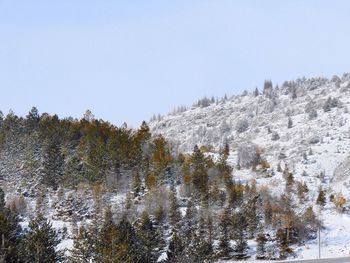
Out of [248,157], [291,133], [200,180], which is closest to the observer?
[200,180]

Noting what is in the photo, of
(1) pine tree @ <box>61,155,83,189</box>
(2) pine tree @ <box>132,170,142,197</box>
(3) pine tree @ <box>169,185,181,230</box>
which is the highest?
(1) pine tree @ <box>61,155,83,189</box>

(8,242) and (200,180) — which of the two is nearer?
(8,242)

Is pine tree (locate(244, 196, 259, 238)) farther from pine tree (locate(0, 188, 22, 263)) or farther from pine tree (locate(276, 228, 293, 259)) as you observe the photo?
pine tree (locate(0, 188, 22, 263))

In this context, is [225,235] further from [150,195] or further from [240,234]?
[150,195]

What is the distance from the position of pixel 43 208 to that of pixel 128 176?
14469 millimetres

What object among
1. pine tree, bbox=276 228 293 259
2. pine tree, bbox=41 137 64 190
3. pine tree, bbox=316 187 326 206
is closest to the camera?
pine tree, bbox=276 228 293 259

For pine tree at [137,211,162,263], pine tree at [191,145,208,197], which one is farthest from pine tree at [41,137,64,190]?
pine tree at [137,211,162,263]

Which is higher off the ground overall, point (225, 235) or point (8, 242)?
point (8, 242)

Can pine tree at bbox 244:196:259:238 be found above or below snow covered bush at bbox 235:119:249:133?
below

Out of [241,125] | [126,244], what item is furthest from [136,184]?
[241,125]

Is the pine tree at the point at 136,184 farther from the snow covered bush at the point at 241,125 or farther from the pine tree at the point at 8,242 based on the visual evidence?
the snow covered bush at the point at 241,125

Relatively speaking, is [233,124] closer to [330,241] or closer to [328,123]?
[328,123]

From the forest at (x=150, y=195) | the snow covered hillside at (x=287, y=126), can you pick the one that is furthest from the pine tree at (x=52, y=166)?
the snow covered hillside at (x=287, y=126)

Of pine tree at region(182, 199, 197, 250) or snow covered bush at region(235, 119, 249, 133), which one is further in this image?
snow covered bush at region(235, 119, 249, 133)
